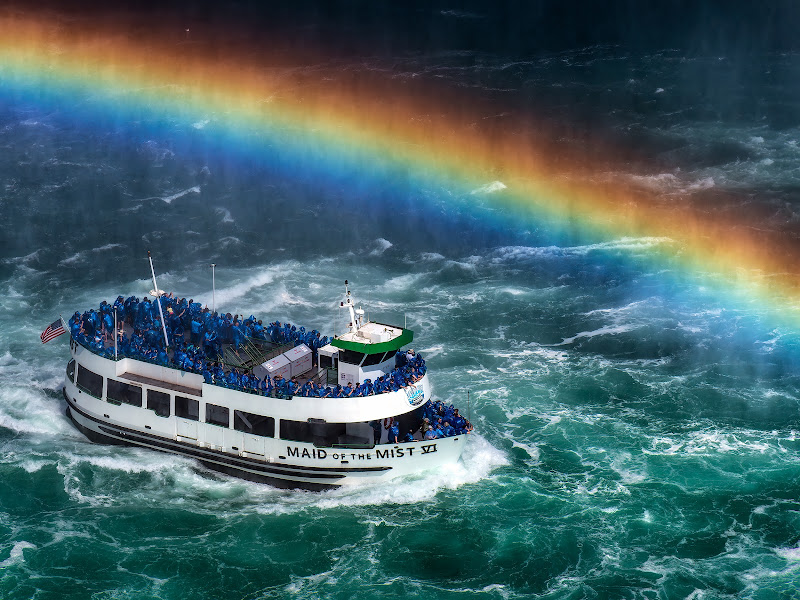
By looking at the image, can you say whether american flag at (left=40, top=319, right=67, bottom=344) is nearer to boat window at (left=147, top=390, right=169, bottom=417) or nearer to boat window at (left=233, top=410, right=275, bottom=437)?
boat window at (left=147, top=390, right=169, bottom=417)

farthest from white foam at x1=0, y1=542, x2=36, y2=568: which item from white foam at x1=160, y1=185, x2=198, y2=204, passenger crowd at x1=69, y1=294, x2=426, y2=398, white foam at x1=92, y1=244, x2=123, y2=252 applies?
white foam at x1=160, y1=185, x2=198, y2=204

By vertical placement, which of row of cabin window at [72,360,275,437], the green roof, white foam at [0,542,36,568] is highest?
the green roof

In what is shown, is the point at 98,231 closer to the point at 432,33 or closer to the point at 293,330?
the point at 293,330

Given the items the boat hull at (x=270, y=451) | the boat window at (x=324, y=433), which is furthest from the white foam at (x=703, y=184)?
the boat window at (x=324, y=433)

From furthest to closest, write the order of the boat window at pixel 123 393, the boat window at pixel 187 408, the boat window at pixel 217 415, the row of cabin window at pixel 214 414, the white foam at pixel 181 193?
the white foam at pixel 181 193, the boat window at pixel 123 393, the boat window at pixel 187 408, the boat window at pixel 217 415, the row of cabin window at pixel 214 414

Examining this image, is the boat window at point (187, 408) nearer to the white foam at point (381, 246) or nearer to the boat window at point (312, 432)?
the boat window at point (312, 432)

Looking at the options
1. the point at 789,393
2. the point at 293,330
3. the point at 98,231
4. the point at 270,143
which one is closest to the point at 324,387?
the point at 293,330

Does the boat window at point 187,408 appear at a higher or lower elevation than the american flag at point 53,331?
lower
